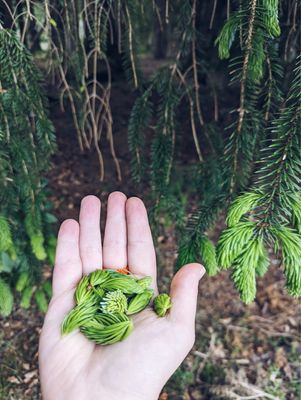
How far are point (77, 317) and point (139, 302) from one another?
170 mm

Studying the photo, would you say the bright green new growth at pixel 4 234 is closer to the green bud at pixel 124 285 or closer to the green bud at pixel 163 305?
the green bud at pixel 124 285

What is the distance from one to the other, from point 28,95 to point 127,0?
1.39 ft

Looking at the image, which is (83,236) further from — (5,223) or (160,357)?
(160,357)

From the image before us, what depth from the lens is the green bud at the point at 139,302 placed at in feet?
3.65

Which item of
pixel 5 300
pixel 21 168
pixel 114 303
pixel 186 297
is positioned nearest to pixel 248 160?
pixel 186 297

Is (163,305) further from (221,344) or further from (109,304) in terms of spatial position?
(221,344)

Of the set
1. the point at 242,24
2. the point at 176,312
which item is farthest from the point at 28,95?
the point at 176,312

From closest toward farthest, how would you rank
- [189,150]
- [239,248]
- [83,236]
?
[239,248] < [83,236] < [189,150]

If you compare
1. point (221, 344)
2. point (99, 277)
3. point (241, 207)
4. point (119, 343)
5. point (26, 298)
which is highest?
point (241, 207)

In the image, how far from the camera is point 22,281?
5.27ft

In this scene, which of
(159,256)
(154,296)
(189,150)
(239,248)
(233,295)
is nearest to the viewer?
(239,248)

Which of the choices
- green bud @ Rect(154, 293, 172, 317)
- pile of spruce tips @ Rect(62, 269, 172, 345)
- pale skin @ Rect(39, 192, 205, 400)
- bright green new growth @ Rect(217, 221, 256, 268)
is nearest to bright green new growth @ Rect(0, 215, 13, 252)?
pale skin @ Rect(39, 192, 205, 400)

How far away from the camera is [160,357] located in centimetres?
101

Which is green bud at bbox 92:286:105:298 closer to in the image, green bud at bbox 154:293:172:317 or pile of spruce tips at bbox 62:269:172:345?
pile of spruce tips at bbox 62:269:172:345
